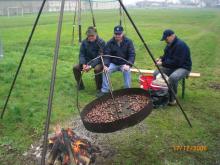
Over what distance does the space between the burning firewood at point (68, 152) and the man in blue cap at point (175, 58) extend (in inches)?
129

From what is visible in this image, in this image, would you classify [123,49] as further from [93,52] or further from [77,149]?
[77,149]

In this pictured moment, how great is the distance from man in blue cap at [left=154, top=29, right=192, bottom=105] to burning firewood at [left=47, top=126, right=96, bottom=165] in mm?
3287

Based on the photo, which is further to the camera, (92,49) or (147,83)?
(92,49)

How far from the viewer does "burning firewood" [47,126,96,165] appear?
5000 mm

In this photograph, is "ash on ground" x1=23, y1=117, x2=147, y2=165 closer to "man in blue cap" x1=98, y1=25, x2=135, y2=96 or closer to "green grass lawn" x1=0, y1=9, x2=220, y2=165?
"green grass lawn" x1=0, y1=9, x2=220, y2=165

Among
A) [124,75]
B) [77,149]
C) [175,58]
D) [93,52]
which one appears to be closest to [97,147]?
[77,149]

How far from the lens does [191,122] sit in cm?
705

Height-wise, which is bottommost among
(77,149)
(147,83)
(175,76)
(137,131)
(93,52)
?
(137,131)

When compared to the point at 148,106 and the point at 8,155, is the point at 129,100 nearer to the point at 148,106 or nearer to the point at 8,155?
the point at 148,106

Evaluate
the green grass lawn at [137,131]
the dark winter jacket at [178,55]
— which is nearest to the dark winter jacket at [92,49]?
the green grass lawn at [137,131]

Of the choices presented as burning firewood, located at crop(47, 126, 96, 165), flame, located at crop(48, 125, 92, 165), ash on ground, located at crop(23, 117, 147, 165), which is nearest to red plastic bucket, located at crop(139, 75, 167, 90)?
ash on ground, located at crop(23, 117, 147, 165)

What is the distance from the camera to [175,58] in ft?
26.5

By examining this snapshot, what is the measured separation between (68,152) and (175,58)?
4030 mm

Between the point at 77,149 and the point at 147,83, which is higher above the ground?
the point at 147,83
